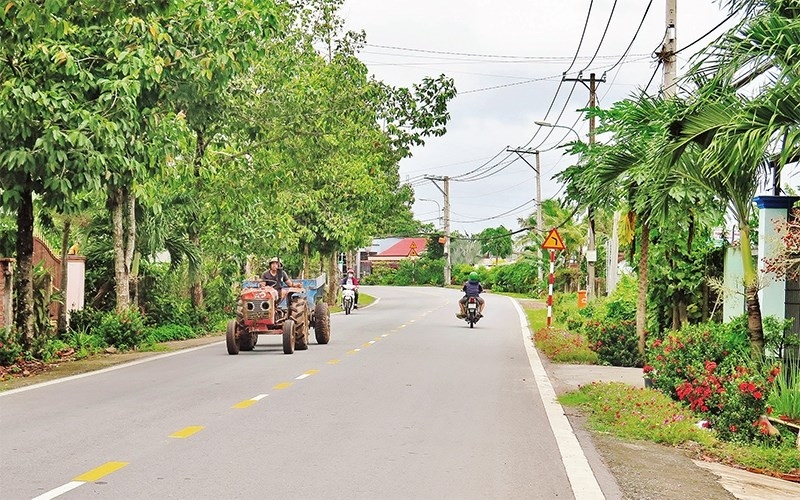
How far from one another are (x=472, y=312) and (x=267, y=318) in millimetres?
13165

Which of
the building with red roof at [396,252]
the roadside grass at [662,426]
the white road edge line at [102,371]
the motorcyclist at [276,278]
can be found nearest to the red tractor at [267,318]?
the motorcyclist at [276,278]

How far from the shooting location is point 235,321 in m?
20.9

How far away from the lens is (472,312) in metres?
32.8

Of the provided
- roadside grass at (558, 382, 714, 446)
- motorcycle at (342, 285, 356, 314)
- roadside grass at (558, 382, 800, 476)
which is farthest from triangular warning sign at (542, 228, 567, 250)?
motorcycle at (342, 285, 356, 314)

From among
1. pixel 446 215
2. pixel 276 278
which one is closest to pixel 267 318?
pixel 276 278

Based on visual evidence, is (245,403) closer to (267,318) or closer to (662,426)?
(662,426)

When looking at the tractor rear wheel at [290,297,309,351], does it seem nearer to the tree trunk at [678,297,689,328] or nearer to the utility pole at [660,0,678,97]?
the tree trunk at [678,297,689,328]

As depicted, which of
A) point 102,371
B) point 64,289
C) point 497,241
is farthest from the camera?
point 497,241

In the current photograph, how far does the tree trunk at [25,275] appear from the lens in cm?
1747

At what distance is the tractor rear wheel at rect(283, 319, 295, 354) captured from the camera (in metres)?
20.5

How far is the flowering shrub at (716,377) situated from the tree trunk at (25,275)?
10568 millimetres

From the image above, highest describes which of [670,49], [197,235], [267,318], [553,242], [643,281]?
[670,49]

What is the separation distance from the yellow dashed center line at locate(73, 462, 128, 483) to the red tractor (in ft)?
38.2

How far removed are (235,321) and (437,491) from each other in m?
13.4
